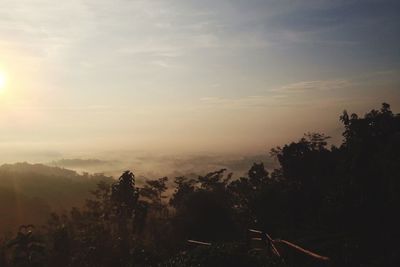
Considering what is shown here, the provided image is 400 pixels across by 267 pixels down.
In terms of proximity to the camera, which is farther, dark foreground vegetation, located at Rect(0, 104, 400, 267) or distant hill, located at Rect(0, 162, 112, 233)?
distant hill, located at Rect(0, 162, 112, 233)

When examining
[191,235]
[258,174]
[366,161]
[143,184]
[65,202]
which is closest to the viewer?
[366,161]

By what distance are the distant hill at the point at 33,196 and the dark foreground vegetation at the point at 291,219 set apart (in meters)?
58.4

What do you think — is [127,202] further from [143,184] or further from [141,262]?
[143,184]

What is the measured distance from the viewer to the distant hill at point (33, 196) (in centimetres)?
11731

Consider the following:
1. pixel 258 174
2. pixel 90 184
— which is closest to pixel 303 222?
pixel 258 174

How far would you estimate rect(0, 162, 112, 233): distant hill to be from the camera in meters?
117

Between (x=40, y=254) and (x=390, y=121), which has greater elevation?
(x=390, y=121)

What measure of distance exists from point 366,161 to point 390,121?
8.00 meters

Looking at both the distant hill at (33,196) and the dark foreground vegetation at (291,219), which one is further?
the distant hill at (33,196)

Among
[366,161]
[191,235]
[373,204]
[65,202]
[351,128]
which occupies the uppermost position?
[351,128]

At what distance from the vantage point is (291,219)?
4244 centimetres

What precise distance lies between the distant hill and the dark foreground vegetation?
192ft

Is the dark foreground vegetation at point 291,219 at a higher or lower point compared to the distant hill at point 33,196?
higher

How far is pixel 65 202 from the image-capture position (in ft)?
534
